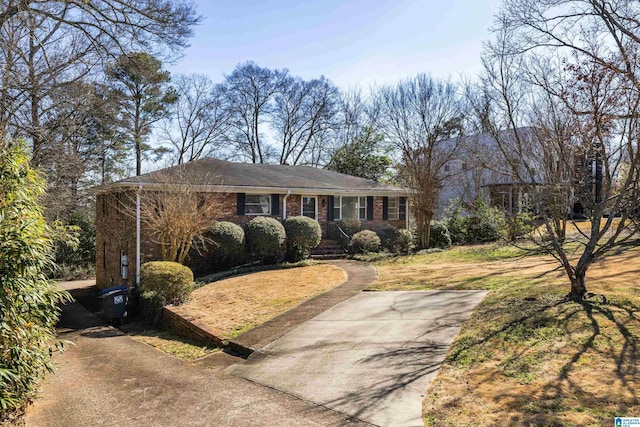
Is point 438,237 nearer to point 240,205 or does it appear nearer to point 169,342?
point 240,205

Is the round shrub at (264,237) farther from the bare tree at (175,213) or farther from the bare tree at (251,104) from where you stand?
the bare tree at (251,104)

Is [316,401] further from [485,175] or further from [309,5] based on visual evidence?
[485,175]

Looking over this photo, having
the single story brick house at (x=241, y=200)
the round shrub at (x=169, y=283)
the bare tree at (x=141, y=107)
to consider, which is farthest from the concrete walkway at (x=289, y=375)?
the bare tree at (x=141, y=107)

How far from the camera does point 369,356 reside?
5.83m

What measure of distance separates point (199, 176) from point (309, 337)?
9.32 meters

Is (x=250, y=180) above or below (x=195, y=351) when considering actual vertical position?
above

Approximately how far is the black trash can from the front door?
8323mm

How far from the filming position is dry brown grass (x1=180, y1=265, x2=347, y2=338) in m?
8.78

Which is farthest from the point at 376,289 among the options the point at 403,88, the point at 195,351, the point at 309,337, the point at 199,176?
the point at 403,88

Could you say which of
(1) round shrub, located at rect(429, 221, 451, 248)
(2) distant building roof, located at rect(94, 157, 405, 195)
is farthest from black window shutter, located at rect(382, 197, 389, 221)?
(1) round shrub, located at rect(429, 221, 451, 248)

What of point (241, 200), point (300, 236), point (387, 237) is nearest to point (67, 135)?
point (241, 200)

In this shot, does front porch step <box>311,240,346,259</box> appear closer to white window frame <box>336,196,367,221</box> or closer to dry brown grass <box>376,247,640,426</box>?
white window frame <box>336,196,367,221</box>

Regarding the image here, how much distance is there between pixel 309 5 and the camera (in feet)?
42.3

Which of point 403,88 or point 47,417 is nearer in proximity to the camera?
point 47,417
